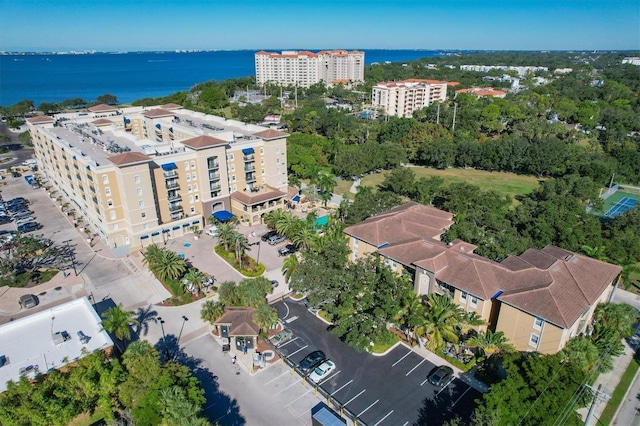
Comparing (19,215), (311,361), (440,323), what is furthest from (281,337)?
(19,215)

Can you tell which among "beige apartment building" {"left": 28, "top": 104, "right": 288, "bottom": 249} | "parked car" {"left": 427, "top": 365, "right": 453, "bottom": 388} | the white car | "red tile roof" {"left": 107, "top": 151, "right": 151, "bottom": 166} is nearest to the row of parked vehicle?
"beige apartment building" {"left": 28, "top": 104, "right": 288, "bottom": 249}

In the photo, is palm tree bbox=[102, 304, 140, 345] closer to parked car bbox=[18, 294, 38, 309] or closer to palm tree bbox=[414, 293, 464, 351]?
parked car bbox=[18, 294, 38, 309]

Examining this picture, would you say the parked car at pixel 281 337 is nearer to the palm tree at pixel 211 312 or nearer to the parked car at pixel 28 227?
the palm tree at pixel 211 312

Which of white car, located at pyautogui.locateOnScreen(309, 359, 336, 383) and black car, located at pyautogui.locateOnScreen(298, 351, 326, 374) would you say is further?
black car, located at pyautogui.locateOnScreen(298, 351, 326, 374)

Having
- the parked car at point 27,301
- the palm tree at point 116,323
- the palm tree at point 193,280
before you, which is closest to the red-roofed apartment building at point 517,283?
the palm tree at point 193,280

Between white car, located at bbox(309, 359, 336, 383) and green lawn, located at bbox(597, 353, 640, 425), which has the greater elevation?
white car, located at bbox(309, 359, 336, 383)

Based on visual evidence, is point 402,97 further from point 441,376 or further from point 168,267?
point 441,376

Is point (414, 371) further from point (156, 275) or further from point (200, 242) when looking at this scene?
point (200, 242)
